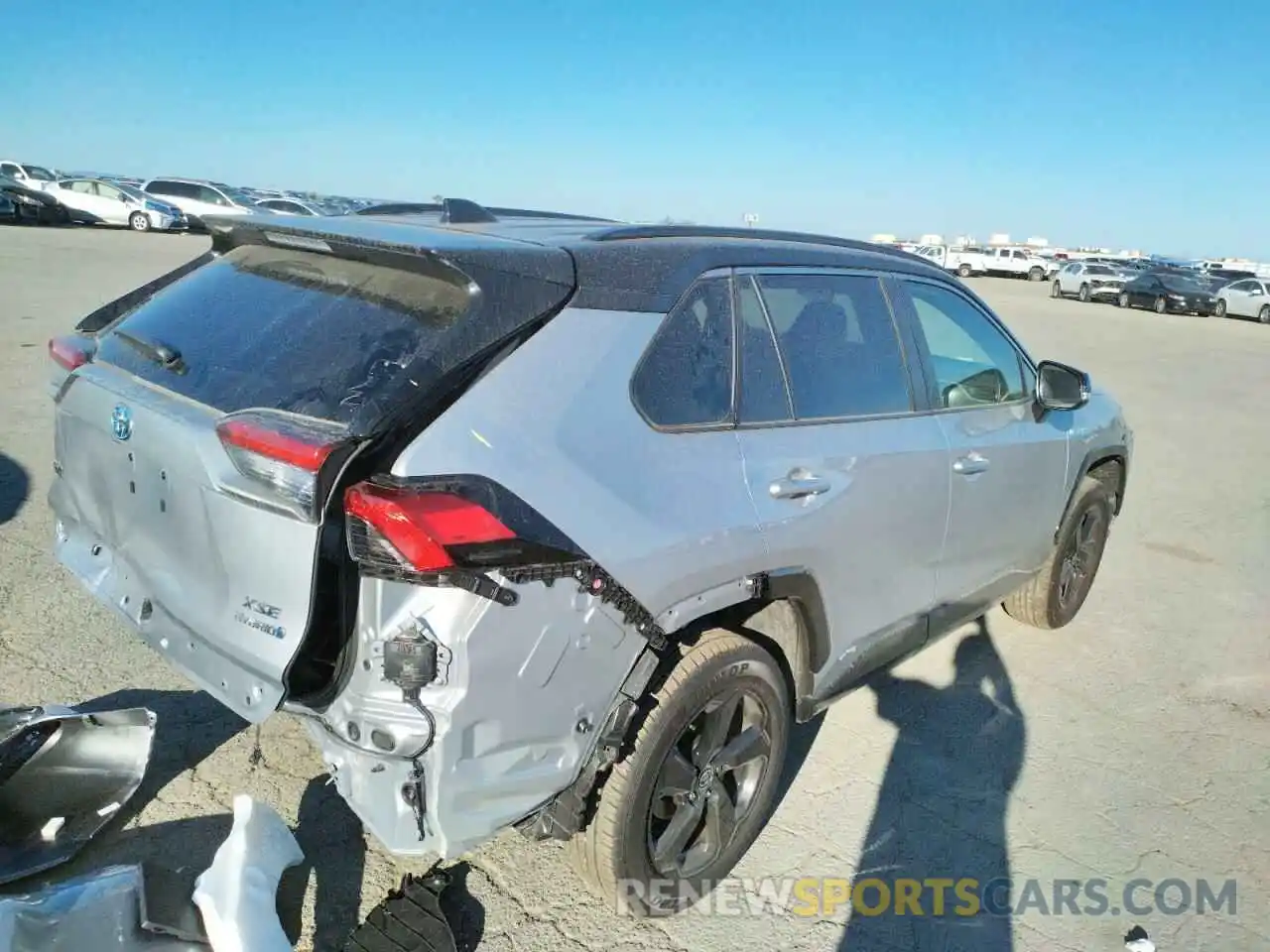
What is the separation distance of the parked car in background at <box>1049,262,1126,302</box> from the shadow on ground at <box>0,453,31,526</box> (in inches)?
1421

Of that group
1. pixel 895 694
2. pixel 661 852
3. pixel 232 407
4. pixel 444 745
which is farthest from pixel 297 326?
pixel 895 694

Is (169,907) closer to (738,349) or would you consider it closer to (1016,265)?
(738,349)

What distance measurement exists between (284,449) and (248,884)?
1.15m

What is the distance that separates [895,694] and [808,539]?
1704 millimetres

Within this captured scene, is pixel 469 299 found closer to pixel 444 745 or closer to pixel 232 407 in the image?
pixel 232 407

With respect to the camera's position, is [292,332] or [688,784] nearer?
[292,332]

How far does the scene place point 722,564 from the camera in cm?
243

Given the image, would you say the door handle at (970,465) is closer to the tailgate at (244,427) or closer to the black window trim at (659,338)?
the black window trim at (659,338)

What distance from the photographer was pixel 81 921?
2133 mm

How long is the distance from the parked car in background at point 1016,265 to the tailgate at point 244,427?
164 ft

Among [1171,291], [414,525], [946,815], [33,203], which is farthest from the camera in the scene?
[1171,291]

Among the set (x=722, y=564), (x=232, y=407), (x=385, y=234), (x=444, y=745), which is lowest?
(x=444, y=745)

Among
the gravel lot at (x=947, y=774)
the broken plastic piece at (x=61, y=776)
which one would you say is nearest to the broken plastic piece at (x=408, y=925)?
the gravel lot at (x=947, y=774)

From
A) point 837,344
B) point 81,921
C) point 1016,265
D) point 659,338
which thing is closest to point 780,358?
point 837,344
